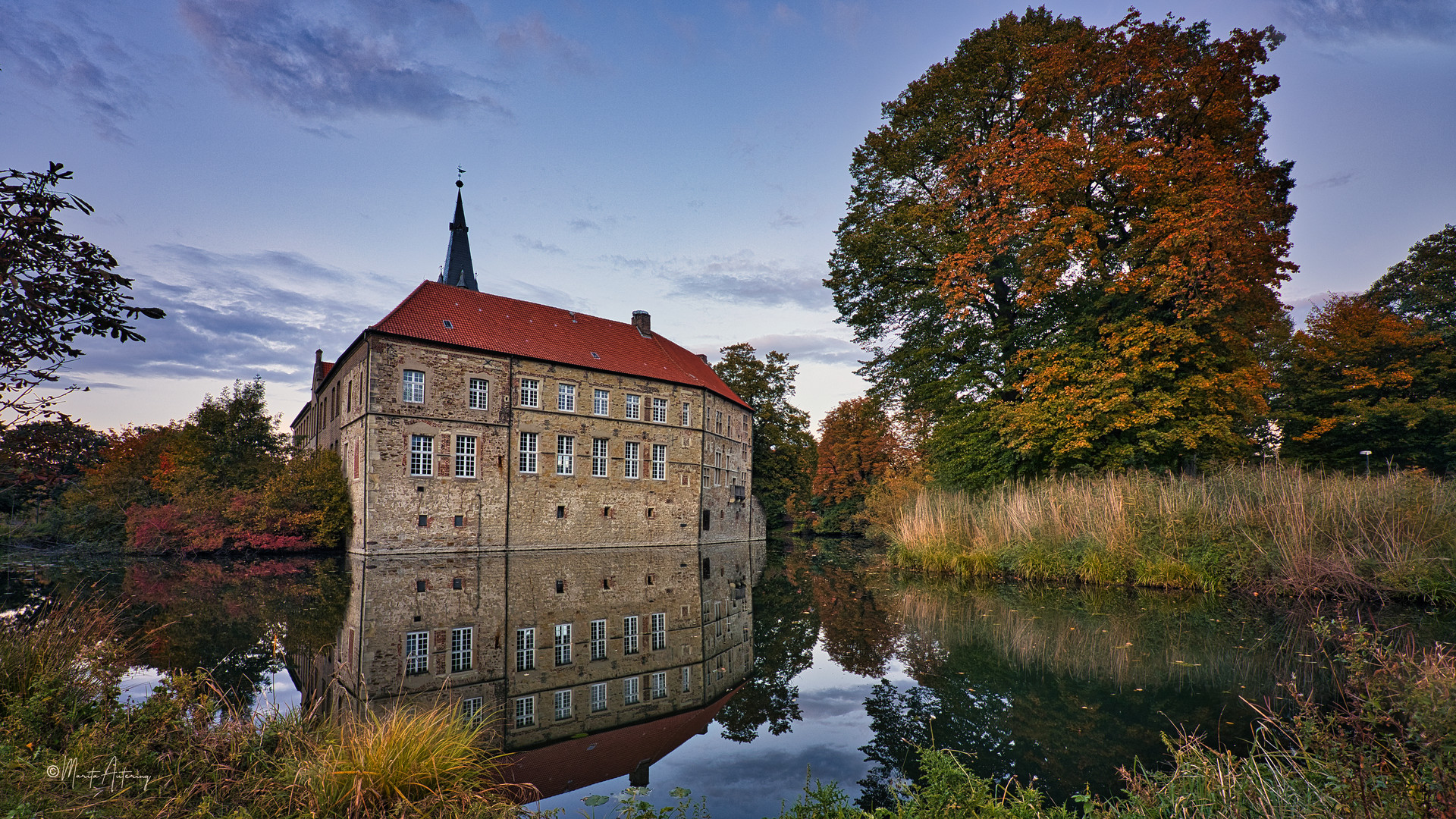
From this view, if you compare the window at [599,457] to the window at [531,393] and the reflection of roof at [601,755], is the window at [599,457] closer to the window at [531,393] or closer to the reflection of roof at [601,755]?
the window at [531,393]

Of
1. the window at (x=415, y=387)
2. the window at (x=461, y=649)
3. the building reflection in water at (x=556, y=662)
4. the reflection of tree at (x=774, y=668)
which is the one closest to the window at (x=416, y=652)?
the building reflection in water at (x=556, y=662)

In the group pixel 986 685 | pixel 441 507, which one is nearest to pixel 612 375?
pixel 441 507

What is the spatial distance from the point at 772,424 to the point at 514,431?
2140cm

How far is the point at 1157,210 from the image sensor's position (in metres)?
14.9

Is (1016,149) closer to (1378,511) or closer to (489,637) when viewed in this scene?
(1378,511)

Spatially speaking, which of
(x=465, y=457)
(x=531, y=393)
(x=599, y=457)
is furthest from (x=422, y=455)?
(x=599, y=457)

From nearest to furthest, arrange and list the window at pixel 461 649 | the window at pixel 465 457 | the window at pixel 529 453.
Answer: the window at pixel 461 649
the window at pixel 465 457
the window at pixel 529 453

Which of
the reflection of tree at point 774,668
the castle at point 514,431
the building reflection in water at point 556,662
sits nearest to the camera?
the building reflection in water at point 556,662

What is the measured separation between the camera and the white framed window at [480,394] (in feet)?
86.1

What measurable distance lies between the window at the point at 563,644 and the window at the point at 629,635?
0.72 meters

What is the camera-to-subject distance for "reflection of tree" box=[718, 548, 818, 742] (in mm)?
6031

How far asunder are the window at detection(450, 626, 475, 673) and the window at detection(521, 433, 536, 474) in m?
18.0

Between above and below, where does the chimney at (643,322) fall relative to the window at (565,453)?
above

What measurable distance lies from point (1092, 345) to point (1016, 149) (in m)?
5.11
